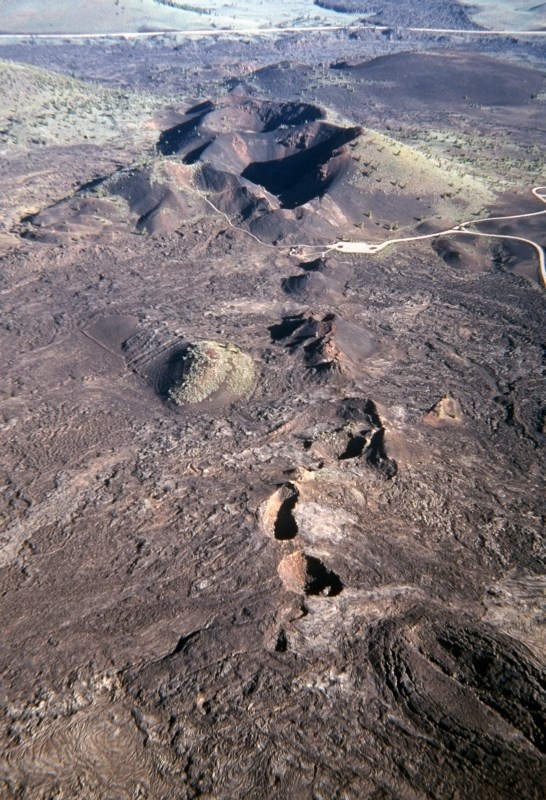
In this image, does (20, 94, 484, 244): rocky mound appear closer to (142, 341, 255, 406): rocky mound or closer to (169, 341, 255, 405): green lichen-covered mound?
(142, 341, 255, 406): rocky mound

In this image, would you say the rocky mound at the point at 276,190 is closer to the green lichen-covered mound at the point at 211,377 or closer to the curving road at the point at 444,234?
the curving road at the point at 444,234

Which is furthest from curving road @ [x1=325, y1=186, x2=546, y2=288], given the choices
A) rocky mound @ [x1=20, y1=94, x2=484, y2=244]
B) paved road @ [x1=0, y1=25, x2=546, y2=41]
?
paved road @ [x1=0, y1=25, x2=546, y2=41]

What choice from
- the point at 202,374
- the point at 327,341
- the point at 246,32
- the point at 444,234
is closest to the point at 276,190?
the point at 444,234

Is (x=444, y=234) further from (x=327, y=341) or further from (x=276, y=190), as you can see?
(x=327, y=341)

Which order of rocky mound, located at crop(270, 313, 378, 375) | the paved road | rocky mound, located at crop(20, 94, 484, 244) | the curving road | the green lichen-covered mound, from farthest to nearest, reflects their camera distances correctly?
the paved road < rocky mound, located at crop(20, 94, 484, 244) < the curving road < rocky mound, located at crop(270, 313, 378, 375) < the green lichen-covered mound

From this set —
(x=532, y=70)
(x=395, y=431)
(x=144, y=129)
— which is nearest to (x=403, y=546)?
(x=395, y=431)

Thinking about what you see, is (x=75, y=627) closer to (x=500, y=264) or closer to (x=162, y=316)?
(x=162, y=316)

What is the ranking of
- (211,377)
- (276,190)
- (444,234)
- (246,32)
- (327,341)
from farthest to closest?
(246,32) < (276,190) < (444,234) < (327,341) < (211,377)

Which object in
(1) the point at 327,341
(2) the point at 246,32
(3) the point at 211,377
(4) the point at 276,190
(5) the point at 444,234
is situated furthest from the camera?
(2) the point at 246,32
